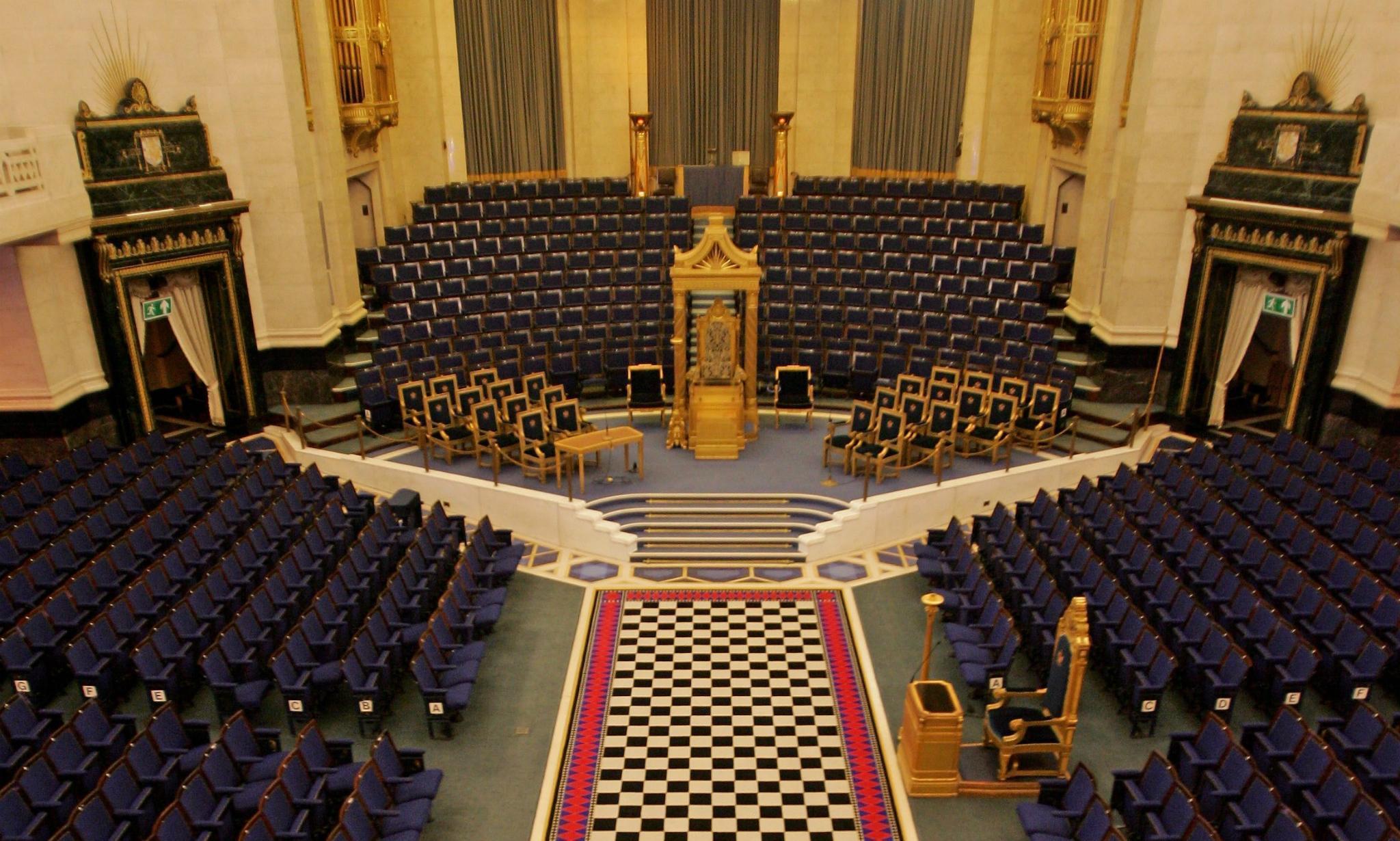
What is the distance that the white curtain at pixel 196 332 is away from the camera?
15.2 metres

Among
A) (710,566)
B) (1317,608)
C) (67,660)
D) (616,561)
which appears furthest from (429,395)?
(1317,608)

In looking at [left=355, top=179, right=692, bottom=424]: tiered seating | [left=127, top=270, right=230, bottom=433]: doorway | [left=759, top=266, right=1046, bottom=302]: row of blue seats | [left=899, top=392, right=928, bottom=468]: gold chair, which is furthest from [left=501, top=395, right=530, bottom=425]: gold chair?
[left=899, top=392, right=928, bottom=468]: gold chair

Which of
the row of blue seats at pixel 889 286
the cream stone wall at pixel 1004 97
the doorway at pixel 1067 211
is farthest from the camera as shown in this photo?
the cream stone wall at pixel 1004 97

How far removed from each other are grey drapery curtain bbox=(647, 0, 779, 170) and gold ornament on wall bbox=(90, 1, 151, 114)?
12113mm

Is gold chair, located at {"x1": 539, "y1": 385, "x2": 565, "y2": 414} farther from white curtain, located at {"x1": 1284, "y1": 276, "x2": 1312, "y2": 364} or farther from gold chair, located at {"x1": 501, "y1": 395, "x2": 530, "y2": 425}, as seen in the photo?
white curtain, located at {"x1": 1284, "y1": 276, "x2": 1312, "y2": 364}

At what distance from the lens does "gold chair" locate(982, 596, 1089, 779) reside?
28.6 feet

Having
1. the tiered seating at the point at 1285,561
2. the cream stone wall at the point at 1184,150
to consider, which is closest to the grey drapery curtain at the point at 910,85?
the cream stone wall at the point at 1184,150

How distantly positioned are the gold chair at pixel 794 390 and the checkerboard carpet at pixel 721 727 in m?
5.13

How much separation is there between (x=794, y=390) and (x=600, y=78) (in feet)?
36.1

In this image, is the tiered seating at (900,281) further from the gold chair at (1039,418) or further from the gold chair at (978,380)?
the gold chair at (1039,418)

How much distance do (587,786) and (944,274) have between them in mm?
12496

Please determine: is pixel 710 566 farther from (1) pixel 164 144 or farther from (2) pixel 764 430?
(1) pixel 164 144

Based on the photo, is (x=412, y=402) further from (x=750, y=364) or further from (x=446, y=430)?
(x=750, y=364)

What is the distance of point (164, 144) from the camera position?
14.6 metres
